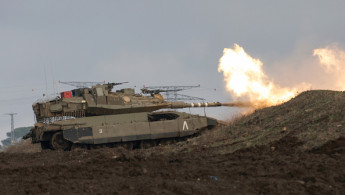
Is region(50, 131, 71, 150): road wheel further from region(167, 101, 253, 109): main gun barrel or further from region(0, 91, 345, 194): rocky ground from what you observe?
region(167, 101, 253, 109): main gun barrel

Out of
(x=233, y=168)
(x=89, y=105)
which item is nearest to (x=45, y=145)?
(x=89, y=105)

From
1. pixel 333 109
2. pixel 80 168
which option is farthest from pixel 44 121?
pixel 333 109

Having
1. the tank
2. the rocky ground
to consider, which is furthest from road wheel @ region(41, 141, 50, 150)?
the rocky ground

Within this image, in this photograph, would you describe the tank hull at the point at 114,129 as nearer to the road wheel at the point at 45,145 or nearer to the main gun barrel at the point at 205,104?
the road wheel at the point at 45,145

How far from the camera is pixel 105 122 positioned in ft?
78.8

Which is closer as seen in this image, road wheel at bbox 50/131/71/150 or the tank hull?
the tank hull

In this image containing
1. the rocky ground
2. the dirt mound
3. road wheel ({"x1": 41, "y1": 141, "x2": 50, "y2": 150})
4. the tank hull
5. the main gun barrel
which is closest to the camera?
the rocky ground

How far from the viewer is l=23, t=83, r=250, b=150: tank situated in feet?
77.8

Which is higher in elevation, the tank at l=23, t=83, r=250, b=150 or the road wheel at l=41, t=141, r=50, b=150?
A: the tank at l=23, t=83, r=250, b=150

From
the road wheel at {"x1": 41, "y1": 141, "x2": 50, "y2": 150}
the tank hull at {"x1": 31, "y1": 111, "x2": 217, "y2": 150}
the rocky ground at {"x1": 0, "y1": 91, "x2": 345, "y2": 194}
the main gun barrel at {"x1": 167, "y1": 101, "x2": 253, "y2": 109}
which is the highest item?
the main gun barrel at {"x1": 167, "y1": 101, "x2": 253, "y2": 109}

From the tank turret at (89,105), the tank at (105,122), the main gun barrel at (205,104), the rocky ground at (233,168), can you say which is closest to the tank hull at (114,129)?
the tank at (105,122)

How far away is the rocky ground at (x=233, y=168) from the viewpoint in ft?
32.8

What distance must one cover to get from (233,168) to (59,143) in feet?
46.4

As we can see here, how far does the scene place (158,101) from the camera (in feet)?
89.2
